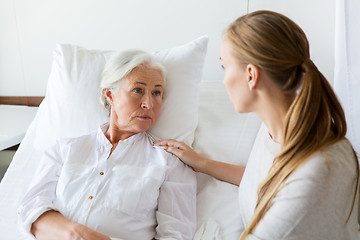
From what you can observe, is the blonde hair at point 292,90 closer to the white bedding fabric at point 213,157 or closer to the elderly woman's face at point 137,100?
the white bedding fabric at point 213,157

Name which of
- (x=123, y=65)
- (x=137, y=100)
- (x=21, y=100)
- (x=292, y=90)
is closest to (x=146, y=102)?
(x=137, y=100)

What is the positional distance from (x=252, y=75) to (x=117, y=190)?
643 mm

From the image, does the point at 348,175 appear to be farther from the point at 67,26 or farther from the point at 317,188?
the point at 67,26

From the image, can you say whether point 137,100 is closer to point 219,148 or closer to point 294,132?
point 219,148

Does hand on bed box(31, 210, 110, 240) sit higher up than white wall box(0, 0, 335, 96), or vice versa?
white wall box(0, 0, 335, 96)

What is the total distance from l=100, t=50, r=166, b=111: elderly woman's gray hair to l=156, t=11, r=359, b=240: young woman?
1.72ft

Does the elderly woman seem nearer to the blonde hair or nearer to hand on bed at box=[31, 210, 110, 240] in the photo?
hand on bed at box=[31, 210, 110, 240]

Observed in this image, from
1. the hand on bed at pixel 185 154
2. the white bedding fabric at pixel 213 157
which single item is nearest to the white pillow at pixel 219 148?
the white bedding fabric at pixel 213 157

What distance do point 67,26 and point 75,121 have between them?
2.50 feet

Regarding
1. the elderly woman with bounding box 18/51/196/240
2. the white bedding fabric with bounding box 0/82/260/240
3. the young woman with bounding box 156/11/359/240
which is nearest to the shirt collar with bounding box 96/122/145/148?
the elderly woman with bounding box 18/51/196/240

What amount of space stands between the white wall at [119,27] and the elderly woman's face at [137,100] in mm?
426

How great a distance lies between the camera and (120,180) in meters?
1.34

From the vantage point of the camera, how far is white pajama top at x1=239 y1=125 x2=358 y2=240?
0.86 m

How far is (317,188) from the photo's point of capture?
2.82 ft
